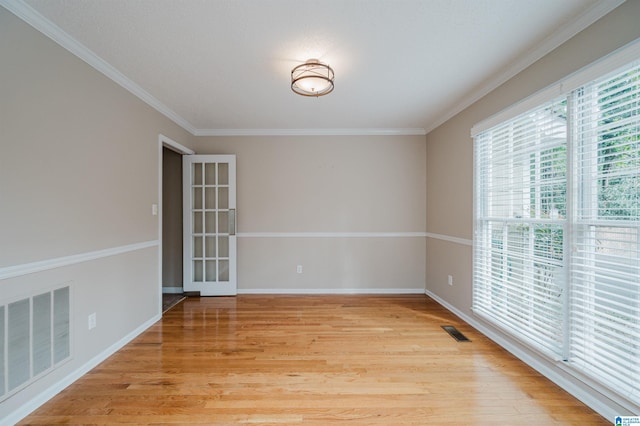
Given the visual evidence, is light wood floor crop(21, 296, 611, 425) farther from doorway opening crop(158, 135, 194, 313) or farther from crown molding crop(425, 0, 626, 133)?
crown molding crop(425, 0, 626, 133)

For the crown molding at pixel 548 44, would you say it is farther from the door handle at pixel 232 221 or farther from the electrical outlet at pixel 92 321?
the electrical outlet at pixel 92 321

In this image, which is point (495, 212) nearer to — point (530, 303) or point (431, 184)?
point (530, 303)

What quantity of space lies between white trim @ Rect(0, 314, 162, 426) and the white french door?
1374 mm

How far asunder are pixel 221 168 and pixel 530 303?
13.5 ft

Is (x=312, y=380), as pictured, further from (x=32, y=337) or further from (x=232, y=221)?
(x=232, y=221)

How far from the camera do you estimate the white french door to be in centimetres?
428

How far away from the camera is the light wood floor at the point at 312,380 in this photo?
1771 mm

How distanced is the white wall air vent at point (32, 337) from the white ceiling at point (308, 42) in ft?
6.08

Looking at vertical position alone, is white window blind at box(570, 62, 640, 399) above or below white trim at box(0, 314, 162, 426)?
above

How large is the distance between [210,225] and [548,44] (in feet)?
14.2

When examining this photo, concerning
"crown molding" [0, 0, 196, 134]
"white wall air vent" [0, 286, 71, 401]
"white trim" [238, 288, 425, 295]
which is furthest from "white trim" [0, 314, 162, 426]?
"crown molding" [0, 0, 196, 134]

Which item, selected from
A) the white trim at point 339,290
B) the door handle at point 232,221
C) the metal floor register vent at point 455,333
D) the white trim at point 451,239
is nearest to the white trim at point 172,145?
the door handle at point 232,221

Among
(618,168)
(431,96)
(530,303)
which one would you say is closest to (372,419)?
(530,303)

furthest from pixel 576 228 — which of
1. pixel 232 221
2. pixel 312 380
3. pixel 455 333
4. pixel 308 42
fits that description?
pixel 232 221
